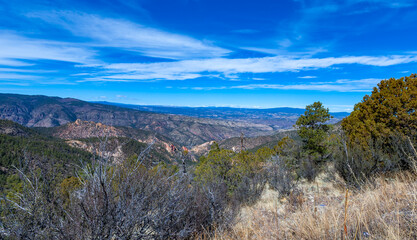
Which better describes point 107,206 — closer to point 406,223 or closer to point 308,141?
point 406,223

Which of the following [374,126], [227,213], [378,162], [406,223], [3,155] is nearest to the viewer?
[406,223]

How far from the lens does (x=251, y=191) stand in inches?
417

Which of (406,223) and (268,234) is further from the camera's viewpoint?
(268,234)

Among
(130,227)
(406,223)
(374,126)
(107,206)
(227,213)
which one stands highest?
(374,126)

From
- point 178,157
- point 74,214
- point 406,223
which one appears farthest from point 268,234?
point 178,157

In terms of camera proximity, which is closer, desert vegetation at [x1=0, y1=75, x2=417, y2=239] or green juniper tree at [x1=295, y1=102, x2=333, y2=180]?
desert vegetation at [x1=0, y1=75, x2=417, y2=239]

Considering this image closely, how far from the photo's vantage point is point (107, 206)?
291 cm

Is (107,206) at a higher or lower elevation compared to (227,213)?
higher

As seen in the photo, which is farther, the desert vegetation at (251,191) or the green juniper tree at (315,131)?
the green juniper tree at (315,131)

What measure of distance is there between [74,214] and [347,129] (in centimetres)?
1359

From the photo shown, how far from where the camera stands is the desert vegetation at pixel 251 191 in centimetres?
288

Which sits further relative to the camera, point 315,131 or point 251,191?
point 315,131

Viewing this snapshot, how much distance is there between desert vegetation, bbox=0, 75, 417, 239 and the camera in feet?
9.46

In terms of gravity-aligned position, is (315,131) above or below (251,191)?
above
